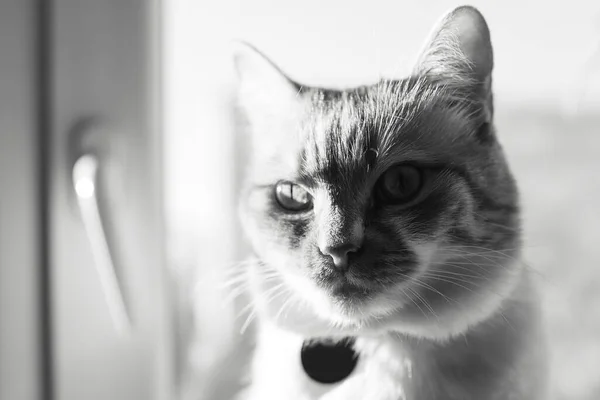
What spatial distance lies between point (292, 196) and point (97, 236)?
0.42 m

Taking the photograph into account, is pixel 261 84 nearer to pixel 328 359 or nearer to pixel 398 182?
pixel 398 182

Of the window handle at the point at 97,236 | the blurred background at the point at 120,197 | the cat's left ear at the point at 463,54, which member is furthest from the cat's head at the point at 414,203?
the window handle at the point at 97,236

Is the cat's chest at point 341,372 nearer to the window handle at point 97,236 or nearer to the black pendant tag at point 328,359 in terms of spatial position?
the black pendant tag at point 328,359

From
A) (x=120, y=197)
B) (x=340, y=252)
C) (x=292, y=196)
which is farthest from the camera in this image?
(x=120, y=197)

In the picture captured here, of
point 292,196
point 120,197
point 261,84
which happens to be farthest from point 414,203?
point 120,197

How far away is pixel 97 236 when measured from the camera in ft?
3.19

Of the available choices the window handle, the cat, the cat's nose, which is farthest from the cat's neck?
the window handle

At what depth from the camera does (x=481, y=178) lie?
0.64m

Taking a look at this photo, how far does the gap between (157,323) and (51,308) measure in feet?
0.58

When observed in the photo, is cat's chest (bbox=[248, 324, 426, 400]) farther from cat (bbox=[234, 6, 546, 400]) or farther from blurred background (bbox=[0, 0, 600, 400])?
blurred background (bbox=[0, 0, 600, 400])

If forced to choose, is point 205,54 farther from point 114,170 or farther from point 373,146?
point 373,146

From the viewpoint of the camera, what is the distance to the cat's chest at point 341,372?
0.65 meters

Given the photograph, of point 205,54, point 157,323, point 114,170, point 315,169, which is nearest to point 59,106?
point 114,170

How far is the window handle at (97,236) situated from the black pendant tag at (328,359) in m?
0.39
